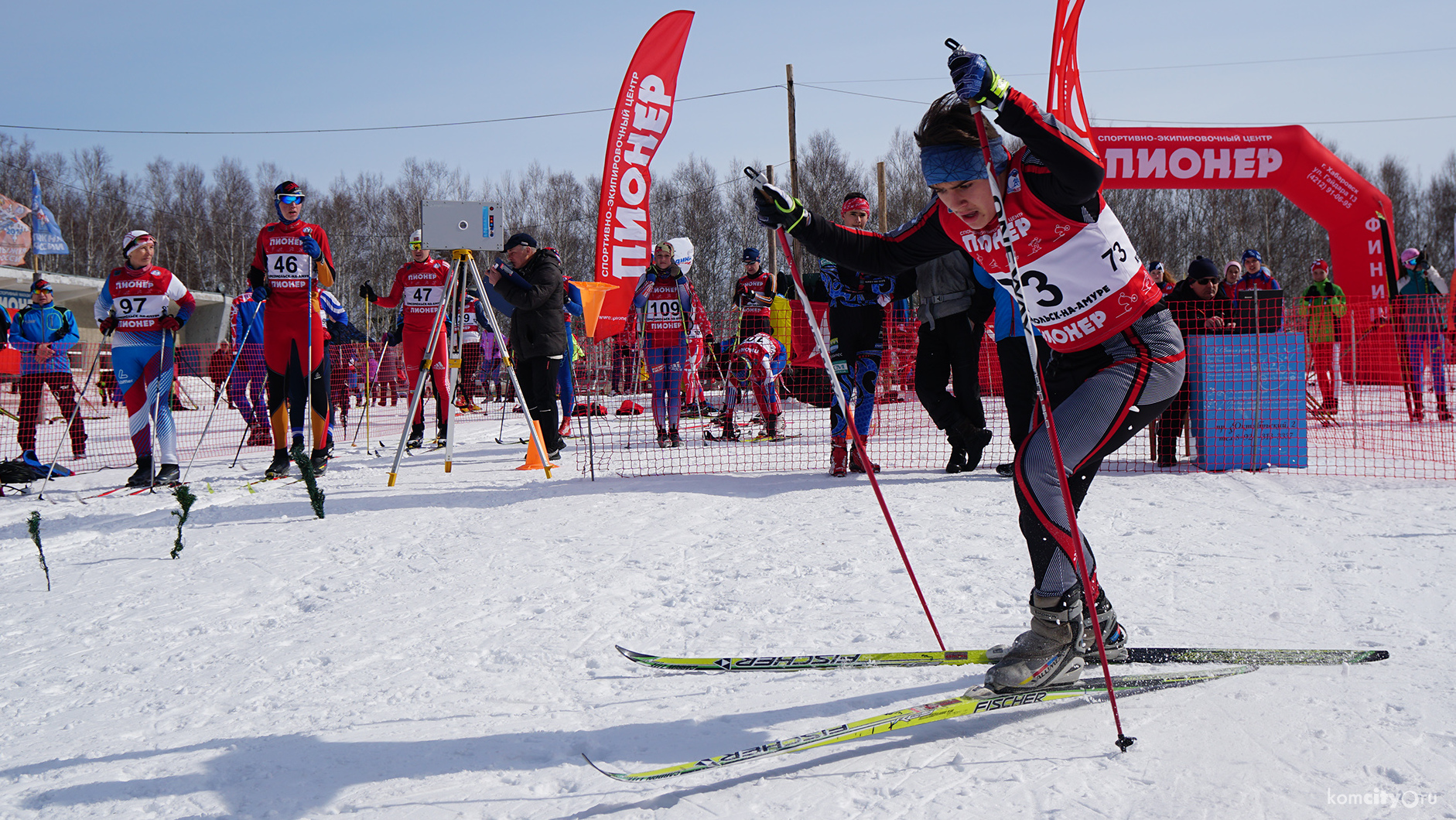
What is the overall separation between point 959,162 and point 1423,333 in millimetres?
9971

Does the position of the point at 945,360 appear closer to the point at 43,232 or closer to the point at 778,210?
the point at 778,210

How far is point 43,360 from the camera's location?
8734mm

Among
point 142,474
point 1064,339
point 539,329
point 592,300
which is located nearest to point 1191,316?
point 1064,339

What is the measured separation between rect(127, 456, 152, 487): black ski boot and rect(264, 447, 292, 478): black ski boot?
803mm

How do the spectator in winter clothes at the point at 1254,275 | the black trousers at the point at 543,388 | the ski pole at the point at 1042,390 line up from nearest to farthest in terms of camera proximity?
the ski pole at the point at 1042,390 < the black trousers at the point at 543,388 < the spectator in winter clothes at the point at 1254,275

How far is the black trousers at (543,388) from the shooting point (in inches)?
282

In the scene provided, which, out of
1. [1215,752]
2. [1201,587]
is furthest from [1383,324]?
[1215,752]

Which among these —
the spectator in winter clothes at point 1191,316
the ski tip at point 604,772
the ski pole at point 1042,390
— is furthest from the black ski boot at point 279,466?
the spectator in winter clothes at point 1191,316

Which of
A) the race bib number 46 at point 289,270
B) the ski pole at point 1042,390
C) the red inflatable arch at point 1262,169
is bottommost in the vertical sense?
the ski pole at point 1042,390

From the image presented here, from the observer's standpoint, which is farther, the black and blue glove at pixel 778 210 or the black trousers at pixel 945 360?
the black trousers at pixel 945 360

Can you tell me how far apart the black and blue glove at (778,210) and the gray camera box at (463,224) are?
10.1 feet

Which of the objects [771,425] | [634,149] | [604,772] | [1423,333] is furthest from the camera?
[634,149]

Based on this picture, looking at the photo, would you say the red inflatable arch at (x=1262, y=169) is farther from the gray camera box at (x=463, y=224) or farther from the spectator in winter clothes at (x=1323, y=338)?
the gray camera box at (x=463, y=224)

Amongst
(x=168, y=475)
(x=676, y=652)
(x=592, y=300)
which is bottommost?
(x=676, y=652)
